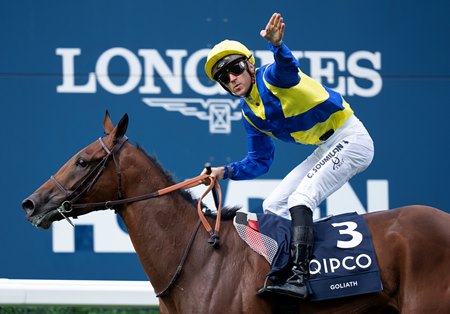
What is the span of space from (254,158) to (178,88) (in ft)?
5.34

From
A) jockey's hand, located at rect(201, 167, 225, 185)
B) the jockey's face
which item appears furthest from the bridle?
the jockey's face

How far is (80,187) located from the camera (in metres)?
4.89

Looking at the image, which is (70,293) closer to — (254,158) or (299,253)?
(254,158)

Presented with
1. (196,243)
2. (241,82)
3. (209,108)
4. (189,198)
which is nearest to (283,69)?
(241,82)

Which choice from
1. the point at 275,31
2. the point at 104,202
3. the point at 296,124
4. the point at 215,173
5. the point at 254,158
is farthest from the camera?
the point at 254,158

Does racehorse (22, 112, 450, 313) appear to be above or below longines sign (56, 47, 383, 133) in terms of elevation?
below

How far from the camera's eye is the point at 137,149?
502 centimetres

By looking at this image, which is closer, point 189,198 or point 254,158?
point 189,198

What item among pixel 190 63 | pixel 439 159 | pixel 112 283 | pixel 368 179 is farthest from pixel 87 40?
pixel 439 159

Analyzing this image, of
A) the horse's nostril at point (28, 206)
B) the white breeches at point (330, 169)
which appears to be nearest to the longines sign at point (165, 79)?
the white breeches at point (330, 169)

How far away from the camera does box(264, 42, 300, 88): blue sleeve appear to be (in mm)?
4688

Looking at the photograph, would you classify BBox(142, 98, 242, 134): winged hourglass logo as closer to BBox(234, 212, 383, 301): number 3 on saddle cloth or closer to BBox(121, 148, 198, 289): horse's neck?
BBox(121, 148, 198, 289): horse's neck

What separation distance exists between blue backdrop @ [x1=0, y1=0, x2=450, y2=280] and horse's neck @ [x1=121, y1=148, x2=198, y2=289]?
6.01 feet

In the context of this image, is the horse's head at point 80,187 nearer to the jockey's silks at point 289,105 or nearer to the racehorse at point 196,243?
the racehorse at point 196,243
